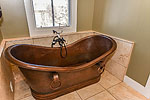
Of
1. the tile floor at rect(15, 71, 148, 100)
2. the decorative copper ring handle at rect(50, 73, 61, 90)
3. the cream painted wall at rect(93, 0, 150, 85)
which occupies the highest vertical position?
the cream painted wall at rect(93, 0, 150, 85)

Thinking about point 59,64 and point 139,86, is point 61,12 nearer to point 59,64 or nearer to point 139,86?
point 59,64

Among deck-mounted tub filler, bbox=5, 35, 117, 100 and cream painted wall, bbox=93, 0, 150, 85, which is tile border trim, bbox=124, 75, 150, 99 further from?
deck-mounted tub filler, bbox=5, 35, 117, 100

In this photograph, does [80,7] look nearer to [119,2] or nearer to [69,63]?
[119,2]

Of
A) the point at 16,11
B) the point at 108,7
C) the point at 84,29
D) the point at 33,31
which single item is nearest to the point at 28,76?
the point at 33,31

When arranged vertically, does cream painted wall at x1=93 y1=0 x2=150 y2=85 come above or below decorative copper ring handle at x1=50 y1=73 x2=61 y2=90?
above

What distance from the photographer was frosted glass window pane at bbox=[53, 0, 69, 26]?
1.81m

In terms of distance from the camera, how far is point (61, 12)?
1.89m

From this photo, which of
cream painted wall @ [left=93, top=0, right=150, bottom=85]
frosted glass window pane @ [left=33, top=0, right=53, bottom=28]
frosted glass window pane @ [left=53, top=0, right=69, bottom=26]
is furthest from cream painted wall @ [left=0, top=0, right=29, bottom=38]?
cream painted wall @ [left=93, top=0, right=150, bottom=85]

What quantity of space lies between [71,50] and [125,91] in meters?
1.12

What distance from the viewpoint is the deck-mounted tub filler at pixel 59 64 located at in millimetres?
1059

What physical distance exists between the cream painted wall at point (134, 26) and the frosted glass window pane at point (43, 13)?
104 centimetres

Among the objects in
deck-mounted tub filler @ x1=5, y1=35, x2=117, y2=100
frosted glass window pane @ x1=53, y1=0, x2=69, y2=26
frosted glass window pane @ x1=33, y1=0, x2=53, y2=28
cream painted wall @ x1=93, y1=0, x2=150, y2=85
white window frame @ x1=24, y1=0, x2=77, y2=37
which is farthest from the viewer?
frosted glass window pane @ x1=53, y1=0, x2=69, y2=26

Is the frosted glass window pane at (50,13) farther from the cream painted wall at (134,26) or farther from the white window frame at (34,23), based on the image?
the cream painted wall at (134,26)

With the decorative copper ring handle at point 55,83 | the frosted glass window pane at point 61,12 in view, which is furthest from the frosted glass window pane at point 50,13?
the decorative copper ring handle at point 55,83
